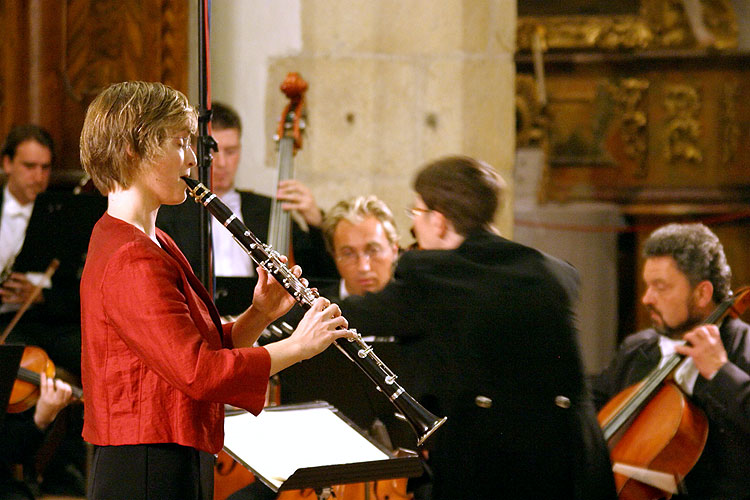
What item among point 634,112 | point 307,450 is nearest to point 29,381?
point 307,450

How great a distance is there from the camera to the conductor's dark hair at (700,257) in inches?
123

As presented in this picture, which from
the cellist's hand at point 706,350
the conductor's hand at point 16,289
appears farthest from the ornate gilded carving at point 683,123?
the conductor's hand at point 16,289

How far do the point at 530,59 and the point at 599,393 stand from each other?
311 cm

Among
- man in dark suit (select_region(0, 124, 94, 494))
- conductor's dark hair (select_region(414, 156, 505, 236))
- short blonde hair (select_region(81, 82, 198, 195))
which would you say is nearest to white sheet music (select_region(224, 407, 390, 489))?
conductor's dark hair (select_region(414, 156, 505, 236))

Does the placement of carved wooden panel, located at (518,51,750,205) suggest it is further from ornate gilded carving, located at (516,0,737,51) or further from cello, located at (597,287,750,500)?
cello, located at (597,287,750,500)

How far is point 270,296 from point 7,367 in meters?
1.15

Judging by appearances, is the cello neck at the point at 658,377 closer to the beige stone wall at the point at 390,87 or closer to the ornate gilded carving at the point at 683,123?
the beige stone wall at the point at 390,87

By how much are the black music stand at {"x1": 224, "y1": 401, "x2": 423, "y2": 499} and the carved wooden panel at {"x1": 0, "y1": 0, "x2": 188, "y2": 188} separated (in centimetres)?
259

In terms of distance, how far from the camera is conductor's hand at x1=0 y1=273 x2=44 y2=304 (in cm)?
400

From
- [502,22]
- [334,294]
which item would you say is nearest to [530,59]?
[502,22]

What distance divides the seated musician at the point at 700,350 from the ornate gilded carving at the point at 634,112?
9.64ft

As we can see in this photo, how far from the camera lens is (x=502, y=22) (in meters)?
4.46

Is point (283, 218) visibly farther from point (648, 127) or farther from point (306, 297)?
point (648, 127)

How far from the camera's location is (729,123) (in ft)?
19.6
